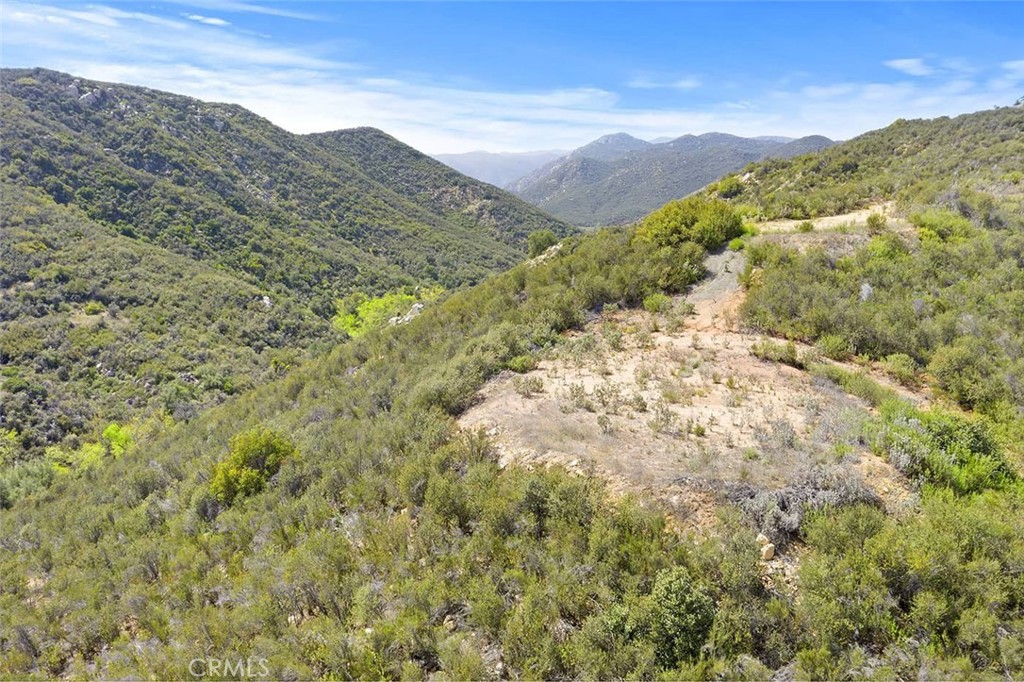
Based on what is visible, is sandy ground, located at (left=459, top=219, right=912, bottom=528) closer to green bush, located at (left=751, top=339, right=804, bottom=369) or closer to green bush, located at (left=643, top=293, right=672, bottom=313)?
green bush, located at (left=751, top=339, right=804, bottom=369)

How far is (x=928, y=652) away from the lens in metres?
3.99

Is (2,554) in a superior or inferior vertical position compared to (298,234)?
inferior

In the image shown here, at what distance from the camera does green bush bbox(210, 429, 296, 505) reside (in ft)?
30.9

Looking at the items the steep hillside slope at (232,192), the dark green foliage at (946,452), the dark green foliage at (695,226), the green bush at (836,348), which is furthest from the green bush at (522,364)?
the steep hillside slope at (232,192)

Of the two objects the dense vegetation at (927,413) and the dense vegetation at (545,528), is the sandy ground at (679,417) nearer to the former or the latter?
the dense vegetation at (545,528)

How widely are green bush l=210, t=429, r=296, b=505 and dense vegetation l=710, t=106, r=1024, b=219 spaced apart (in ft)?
59.9

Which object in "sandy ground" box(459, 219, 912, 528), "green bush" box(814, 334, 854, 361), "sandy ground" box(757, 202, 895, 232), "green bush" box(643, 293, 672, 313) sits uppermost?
"sandy ground" box(757, 202, 895, 232)

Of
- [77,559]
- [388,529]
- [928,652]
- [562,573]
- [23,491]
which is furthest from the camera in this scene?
[23,491]

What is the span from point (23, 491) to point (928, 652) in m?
33.0

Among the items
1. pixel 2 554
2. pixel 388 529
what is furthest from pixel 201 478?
pixel 388 529

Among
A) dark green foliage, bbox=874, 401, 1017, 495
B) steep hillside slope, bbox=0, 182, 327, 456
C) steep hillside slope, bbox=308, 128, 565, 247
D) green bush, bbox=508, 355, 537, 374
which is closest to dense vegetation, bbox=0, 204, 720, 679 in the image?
green bush, bbox=508, 355, 537, 374

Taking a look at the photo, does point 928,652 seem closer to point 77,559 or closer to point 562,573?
point 562,573

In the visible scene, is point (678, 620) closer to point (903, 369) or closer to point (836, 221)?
point (903, 369)

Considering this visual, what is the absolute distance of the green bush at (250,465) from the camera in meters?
9.41
